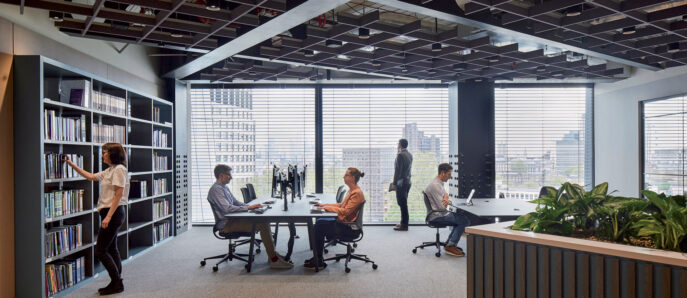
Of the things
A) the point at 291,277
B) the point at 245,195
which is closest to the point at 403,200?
the point at 245,195

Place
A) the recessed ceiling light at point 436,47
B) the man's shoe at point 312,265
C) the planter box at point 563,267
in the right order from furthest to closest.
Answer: the recessed ceiling light at point 436,47
the man's shoe at point 312,265
the planter box at point 563,267

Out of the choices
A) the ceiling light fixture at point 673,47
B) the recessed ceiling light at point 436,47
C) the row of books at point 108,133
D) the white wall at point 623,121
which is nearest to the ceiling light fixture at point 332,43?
the recessed ceiling light at point 436,47

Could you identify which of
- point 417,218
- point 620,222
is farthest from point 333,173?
point 620,222

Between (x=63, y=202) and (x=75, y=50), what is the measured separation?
1.94 metres

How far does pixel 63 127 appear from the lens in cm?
430

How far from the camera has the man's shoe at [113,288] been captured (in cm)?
432

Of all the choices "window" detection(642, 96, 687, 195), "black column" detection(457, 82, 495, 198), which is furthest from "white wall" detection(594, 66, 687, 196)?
"black column" detection(457, 82, 495, 198)

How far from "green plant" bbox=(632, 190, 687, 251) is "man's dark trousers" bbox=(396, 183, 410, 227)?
5.24m

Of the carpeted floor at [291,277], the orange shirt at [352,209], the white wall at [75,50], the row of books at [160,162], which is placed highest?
the white wall at [75,50]

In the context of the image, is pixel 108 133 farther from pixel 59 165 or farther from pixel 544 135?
pixel 544 135

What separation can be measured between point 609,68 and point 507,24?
4.27 metres

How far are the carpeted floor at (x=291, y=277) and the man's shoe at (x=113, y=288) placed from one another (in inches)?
3.1

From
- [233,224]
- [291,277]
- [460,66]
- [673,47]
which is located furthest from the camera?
[460,66]

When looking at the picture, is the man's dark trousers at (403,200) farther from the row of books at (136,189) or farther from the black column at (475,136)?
the row of books at (136,189)
